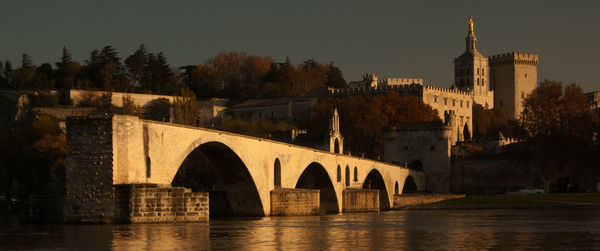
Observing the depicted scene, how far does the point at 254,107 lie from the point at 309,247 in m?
103

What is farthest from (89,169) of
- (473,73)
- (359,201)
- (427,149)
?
(473,73)

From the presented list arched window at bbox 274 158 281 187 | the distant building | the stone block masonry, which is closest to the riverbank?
arched window at bbox 274 158 281 187

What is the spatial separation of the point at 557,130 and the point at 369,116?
2389 centimetres

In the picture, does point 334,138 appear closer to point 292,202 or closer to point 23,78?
point 292,202

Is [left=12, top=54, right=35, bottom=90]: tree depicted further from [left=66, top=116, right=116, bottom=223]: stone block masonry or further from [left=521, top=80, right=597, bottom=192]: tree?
[left=66, top=116, right=116, bottom=223]: stone block masonry

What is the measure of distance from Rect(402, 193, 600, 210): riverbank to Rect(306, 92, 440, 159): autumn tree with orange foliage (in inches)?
1095

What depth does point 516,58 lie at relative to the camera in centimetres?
15638

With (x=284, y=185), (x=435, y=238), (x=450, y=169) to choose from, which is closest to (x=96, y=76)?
(x=450, y=169)

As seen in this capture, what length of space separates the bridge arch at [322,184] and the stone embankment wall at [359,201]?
4.24ft

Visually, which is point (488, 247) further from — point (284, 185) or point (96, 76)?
point (96, 76)

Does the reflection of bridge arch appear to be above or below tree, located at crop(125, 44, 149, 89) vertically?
below

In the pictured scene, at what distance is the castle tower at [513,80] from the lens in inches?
6112

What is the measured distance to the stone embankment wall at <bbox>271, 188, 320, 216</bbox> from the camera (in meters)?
53.2

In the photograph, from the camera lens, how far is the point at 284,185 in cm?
5575
